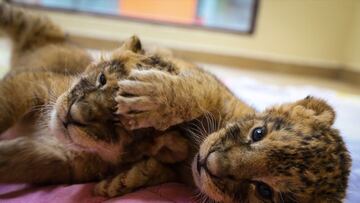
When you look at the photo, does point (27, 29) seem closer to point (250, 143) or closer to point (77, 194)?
point (77, 194)

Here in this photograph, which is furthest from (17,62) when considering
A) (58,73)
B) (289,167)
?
(289,167)

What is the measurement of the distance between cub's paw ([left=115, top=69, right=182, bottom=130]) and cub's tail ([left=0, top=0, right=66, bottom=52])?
1.16m

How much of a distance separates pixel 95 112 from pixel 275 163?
50 cm

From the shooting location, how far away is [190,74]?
151 centimetres

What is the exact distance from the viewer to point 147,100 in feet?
4.21

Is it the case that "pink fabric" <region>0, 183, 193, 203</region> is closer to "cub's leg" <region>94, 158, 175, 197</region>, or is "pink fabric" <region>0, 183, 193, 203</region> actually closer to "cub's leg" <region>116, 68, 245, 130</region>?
"cub's leg" <region>94, 158, 175, 197</region>

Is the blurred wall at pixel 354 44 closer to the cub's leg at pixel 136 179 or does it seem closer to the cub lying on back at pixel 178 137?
the cub lying on back at pixel 178 137

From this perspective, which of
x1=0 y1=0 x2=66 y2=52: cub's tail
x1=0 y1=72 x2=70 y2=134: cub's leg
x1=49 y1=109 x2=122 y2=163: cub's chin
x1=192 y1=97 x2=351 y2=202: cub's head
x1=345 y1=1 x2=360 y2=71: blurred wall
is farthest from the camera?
x1=345 y1=1 x2=360 y2=71: blurred wall

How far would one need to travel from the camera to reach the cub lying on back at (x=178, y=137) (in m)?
1.18

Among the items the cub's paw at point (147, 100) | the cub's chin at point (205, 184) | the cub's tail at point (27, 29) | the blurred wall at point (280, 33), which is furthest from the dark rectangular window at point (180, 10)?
the cub's chin at point (205, 184)

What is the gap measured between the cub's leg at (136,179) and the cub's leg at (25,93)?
15.4 inches

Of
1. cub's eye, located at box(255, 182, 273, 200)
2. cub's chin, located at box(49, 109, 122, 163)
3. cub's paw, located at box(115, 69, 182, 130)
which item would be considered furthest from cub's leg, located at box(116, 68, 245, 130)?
cub's eye, located at box(255, 182, 273, 200)

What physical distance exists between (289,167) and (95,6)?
4406 millimetres

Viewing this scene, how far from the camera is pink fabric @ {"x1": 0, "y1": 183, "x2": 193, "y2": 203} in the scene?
4.11 feet
